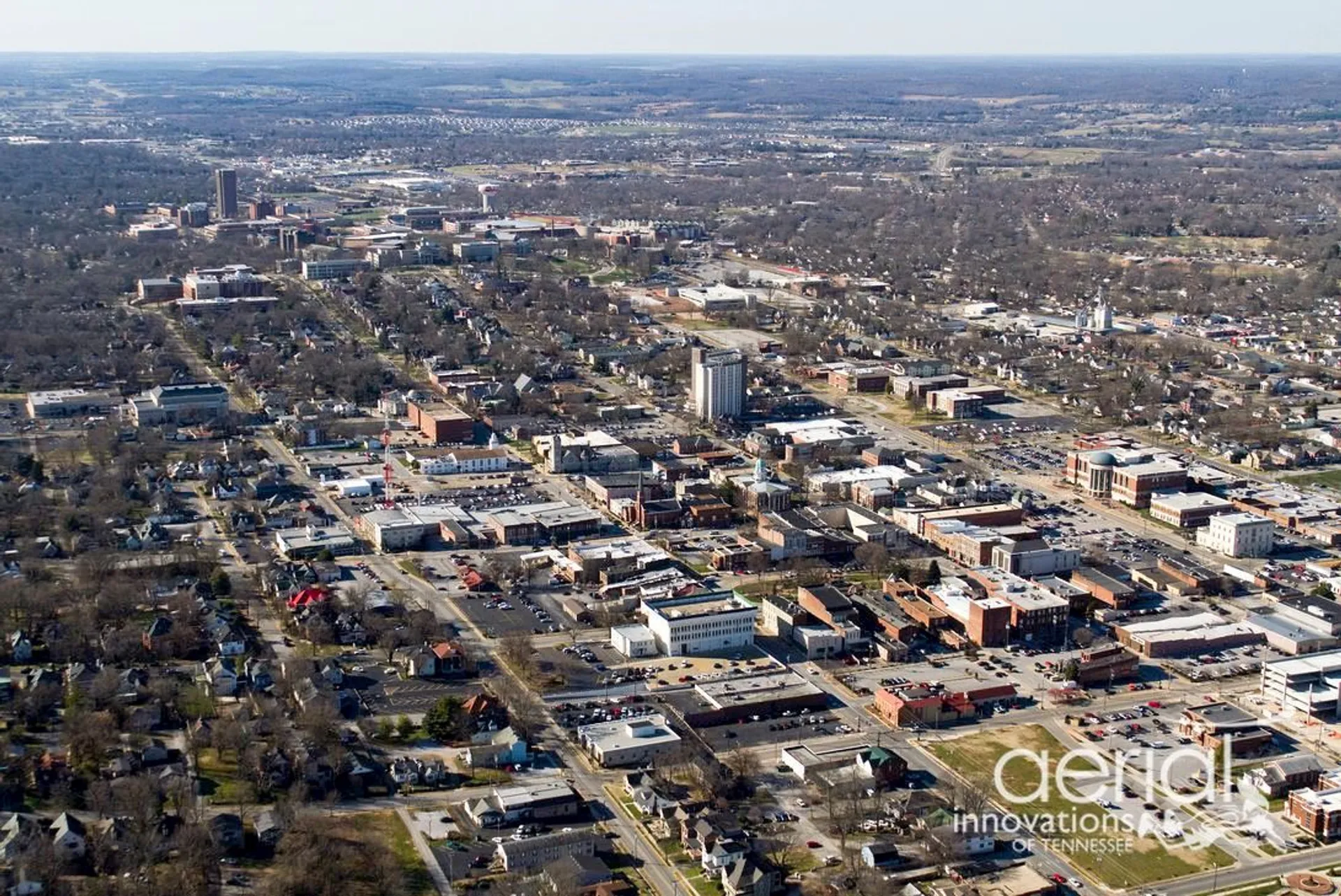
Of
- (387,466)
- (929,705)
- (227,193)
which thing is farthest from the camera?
(227,193)

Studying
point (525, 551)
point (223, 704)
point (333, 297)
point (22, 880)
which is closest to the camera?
point (22, 880)

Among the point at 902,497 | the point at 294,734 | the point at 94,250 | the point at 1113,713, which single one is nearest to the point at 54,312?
the point at 94,250

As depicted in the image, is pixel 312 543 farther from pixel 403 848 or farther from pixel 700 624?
pixel 403 848

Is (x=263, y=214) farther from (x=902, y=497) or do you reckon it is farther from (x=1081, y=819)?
(x=1081, y=819)

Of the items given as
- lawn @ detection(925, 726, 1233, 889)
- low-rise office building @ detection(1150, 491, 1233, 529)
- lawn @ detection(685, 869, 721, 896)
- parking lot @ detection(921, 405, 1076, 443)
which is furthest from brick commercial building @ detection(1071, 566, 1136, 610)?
lawn @ detection(685, 869, 721, 896)

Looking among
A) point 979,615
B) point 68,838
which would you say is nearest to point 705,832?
point 68,838

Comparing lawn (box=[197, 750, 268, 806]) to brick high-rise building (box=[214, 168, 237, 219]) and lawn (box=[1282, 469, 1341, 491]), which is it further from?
brick high-rise building (box=[214, 168, 237, 219])

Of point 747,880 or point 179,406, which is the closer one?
point 747,880

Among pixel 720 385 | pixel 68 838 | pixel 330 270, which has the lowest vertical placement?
pixel 68 838
